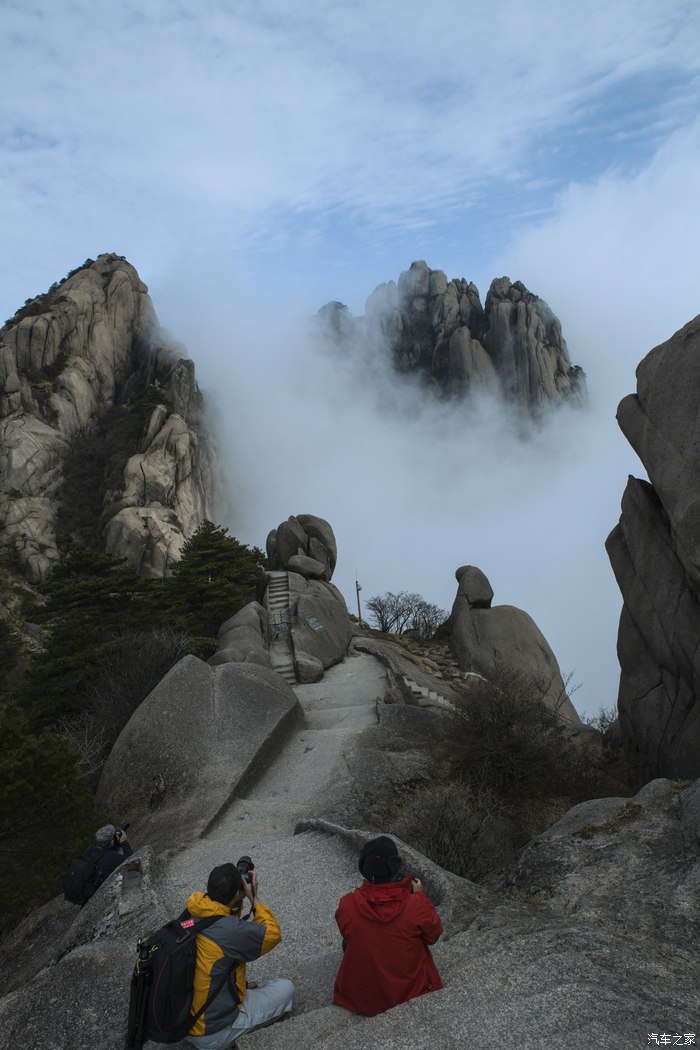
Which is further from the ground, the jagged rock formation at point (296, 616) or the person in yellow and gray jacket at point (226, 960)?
the jagged rock formation at point (296, 616)

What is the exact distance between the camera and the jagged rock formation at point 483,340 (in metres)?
103

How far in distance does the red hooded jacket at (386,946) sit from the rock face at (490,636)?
84.6 ft

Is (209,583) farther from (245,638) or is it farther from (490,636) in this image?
(490,636)

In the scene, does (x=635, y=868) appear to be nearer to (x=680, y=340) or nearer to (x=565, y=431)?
(x=680, y=340)

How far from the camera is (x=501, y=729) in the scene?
13117 millimetres

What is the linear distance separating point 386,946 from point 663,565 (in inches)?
452

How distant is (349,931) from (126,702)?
13763mm

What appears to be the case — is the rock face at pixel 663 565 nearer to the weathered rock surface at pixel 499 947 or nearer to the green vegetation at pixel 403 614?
the weathered rock surface at pixel 499 947

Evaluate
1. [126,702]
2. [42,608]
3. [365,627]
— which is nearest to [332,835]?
[126,702]

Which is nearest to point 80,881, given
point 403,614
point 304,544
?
point 304,544

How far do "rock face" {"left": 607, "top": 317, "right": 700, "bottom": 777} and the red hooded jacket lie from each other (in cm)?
844

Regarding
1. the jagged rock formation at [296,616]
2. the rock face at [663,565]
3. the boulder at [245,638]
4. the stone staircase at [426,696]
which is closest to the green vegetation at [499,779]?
the rock face at [663,565]

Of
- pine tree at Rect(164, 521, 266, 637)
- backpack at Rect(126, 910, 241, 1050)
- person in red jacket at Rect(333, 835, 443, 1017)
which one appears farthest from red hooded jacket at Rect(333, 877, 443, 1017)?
pine tree at Rect(164, 521, 266, 637)

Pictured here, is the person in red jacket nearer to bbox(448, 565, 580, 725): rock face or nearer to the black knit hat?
the black knit hat
